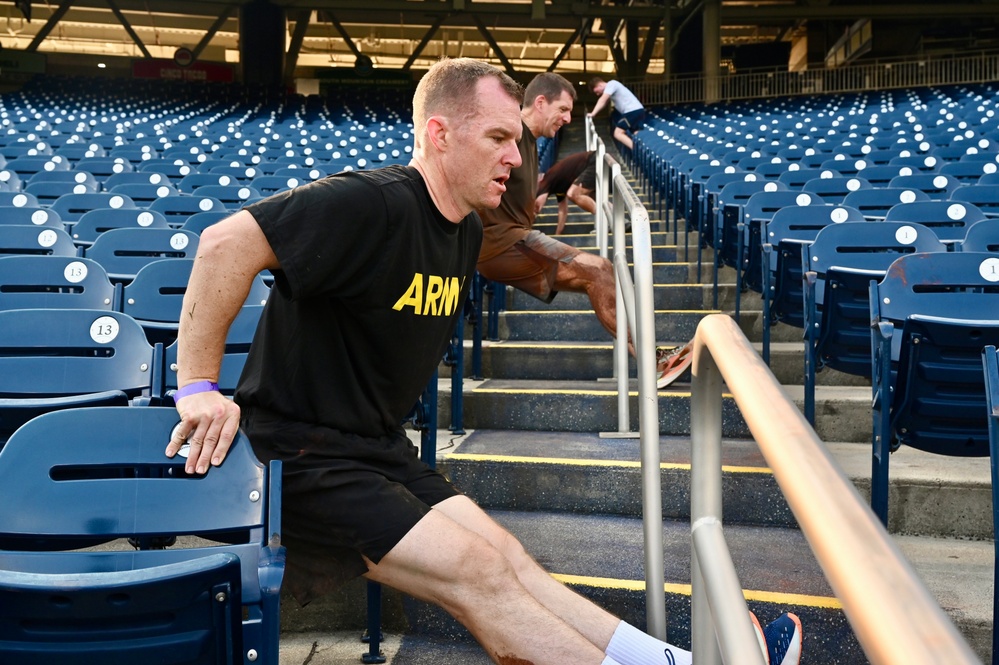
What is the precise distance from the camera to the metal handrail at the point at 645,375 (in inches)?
95.5

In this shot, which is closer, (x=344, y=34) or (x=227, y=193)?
(x=227, y=193)

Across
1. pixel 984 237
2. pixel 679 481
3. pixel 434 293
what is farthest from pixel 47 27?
pixel 434 293

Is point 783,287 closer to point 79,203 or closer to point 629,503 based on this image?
point 629,503

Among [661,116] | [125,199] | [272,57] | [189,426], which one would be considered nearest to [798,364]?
[189,426]

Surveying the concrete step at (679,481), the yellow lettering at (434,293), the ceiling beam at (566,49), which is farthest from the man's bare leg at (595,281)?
the ceiling beam at (566,49)

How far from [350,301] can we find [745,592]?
4.37 feet

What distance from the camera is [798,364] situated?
4.43 m

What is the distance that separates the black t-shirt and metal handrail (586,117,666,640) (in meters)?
0.74

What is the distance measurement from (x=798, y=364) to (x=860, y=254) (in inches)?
23.8

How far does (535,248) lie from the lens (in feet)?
14.6

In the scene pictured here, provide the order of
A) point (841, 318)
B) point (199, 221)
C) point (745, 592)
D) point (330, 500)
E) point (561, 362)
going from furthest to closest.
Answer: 1. point (199, 221)
2. point (561, 362)
3. point (841, 318)
4. point (745, 592)
5. point (330, 500)

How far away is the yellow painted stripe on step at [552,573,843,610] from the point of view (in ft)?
8.05

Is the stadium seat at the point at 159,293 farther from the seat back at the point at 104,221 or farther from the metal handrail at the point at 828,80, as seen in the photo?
the metal handrail at the point at 828,80

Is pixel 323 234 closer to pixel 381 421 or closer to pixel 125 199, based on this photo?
pixel 381 421
